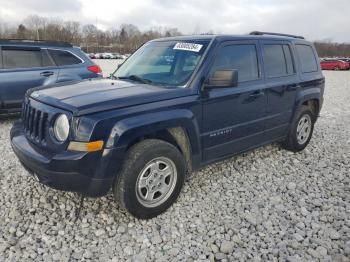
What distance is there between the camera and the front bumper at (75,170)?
2.65m

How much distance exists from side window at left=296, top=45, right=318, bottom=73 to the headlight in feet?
12.5

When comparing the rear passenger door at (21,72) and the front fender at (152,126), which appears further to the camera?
the rear passenger door at (21,72)

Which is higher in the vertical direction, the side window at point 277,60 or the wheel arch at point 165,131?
the side window at point 277,60

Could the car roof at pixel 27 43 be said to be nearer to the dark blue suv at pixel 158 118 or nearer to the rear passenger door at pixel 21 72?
the rear passenger door at pixel 21 72

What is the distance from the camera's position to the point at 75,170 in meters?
2.66

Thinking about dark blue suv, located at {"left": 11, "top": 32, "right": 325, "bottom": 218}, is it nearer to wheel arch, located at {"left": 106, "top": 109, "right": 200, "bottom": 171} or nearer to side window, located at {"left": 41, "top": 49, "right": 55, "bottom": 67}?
wheel arch, located at {"left": 106, "top": 109, "right": 200, "bottom": 171}

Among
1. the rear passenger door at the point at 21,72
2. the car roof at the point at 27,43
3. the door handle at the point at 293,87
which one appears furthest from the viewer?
the car roof at the point at 27,43

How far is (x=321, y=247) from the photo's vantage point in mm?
2781

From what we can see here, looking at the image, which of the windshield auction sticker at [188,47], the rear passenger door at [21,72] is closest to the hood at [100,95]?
the windshield auction sticker at [188,47]

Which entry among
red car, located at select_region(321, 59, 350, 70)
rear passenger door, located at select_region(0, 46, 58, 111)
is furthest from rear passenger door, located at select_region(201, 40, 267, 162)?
red car, located at select_region(321, 59, 350, 70)

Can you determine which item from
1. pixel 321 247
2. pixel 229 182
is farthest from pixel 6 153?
pixel 321 247

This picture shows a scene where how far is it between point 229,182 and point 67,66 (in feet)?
15.0

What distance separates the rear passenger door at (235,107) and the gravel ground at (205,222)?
1.82 feet

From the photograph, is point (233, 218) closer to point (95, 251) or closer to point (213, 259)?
point (213, 259)
